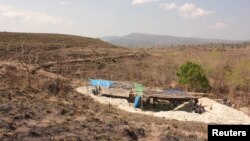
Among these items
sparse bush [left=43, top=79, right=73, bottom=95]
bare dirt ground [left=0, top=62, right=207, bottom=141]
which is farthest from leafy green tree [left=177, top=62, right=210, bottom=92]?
bare dirt ground [left=0, top=62, right=207, bottom=141]

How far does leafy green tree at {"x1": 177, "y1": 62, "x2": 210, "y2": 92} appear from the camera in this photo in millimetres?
23812

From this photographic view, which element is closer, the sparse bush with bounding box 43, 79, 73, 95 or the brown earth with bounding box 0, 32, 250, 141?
the brown earth with bounding box 0, 32, 250, 141

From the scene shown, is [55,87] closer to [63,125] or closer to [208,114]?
[208,114]

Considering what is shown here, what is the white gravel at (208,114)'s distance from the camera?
59.4 ft

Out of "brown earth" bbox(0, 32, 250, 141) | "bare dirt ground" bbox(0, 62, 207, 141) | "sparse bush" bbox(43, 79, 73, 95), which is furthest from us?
"sparse bush" bbox(43, 79, 73, 95)

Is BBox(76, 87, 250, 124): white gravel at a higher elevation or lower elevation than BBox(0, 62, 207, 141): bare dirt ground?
lower

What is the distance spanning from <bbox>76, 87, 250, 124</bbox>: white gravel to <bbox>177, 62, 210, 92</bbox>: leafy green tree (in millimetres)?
2477

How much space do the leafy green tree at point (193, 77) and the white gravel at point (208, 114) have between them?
248 cm

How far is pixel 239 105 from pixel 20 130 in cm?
1447

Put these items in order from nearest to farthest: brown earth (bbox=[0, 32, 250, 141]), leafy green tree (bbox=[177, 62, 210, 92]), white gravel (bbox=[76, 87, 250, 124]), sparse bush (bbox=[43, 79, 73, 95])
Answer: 1. brown earth (bbox=[0, 32, 250, 141])
2. white gravel (bbox=[76, 87, 250, 124])
3. sparse bush (bbox=[43, 79, 73, 95])
4. leafy green tree (bbox=[177, 62, 210, 92])

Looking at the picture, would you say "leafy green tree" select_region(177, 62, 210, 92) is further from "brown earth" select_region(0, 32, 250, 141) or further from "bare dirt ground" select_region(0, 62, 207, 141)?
"bare dirt ground" select_region(0, 62, 207, 141)

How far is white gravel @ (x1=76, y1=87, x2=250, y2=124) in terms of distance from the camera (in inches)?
712

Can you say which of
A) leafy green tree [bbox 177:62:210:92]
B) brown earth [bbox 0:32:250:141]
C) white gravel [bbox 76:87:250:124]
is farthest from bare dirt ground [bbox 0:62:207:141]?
leafy green tree [bbox 177:62:210:92]

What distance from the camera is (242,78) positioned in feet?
89.4
